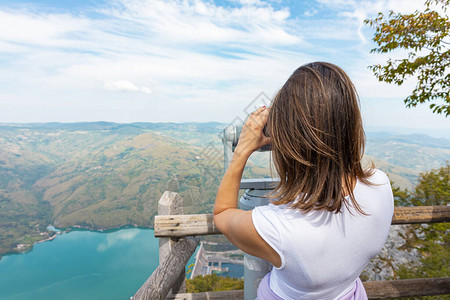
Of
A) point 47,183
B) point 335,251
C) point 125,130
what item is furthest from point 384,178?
point 47,183

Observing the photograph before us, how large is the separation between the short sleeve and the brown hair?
2.8 inches

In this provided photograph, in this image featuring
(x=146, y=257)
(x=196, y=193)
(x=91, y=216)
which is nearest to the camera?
(x=196, y=193)

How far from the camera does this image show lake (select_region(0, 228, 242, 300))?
22203 millimetres

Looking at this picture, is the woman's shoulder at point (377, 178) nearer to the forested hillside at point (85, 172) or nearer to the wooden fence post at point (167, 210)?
the wooden fence post at point (167, 210)

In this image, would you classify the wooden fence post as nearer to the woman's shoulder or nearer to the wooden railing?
the wooden railing

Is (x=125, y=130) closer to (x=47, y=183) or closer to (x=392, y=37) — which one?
(x=47, y=183)

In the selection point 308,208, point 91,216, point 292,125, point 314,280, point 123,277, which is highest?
point 292,125

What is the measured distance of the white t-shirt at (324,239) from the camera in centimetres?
70

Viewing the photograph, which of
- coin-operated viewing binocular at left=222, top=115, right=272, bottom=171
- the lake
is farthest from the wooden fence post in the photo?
the lake

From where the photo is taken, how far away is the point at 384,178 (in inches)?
35.3

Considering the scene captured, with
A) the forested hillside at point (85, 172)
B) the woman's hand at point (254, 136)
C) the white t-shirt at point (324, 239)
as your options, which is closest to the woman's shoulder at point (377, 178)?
the white t-shirt at point (324, 239)

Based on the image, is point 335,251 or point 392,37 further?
point 392,37

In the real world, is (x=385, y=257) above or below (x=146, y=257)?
above

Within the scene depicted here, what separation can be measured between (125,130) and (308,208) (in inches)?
1514
